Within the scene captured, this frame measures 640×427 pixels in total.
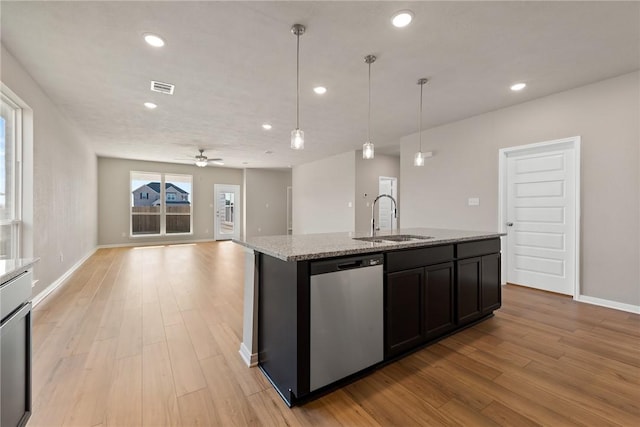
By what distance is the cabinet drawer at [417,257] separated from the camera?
1998mm

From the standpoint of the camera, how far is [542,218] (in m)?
3.88

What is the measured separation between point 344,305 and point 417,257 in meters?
0.77

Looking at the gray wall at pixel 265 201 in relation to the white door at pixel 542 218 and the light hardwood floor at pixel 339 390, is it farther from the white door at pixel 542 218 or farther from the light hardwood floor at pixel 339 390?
the white door at pixel 542 218

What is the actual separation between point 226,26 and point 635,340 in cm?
443

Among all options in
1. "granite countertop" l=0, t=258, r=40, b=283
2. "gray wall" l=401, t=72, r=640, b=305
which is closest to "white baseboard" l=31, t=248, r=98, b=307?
"granite countertop" l=0, t=258, r=40, b=283

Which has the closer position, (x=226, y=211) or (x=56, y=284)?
(x=56, y=284)

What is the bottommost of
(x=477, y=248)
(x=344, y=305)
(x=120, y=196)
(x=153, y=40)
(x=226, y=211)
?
(x=344, y=305)

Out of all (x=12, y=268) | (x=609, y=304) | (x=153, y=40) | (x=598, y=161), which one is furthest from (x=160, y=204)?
(x=609, y=304)

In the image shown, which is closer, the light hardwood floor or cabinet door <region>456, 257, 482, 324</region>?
the light hardwood floor

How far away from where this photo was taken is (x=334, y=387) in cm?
177

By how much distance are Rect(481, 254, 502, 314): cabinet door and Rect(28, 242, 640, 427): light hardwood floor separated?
0.18 m

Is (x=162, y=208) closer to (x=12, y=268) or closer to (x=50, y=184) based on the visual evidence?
(x=50, y=184)

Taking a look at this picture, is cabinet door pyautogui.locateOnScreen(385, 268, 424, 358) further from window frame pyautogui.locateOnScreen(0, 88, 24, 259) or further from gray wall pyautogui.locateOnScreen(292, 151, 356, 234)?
gray wall pyautogui.locateOnScreen(292, 151, 356, 234)

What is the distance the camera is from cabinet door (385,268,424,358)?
78.4 inches
